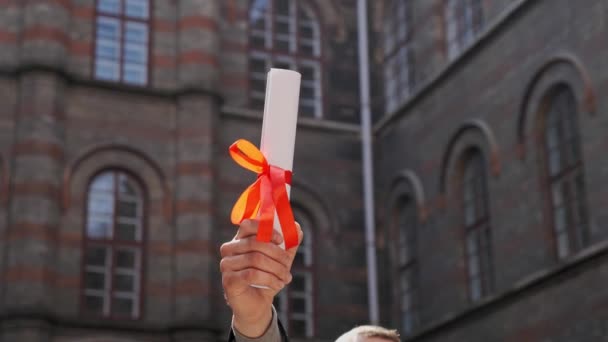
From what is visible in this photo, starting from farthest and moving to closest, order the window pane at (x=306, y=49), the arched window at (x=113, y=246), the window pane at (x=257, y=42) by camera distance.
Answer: the window pane at (x=306, y=49) < the window pane at (x=257, y=42) < the arched window at (x=113, y=246)

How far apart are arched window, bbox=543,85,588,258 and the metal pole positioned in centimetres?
413

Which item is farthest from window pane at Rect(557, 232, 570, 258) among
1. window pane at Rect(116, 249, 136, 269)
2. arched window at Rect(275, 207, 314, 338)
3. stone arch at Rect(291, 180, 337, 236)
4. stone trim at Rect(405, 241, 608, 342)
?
window pane at Rect(116, 249, 136, 269)

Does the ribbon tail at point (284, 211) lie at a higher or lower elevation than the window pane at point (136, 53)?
lower

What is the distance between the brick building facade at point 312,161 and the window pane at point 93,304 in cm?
3

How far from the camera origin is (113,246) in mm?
17094

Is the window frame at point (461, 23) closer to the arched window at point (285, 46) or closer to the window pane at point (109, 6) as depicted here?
the arched window at point (285, 46)

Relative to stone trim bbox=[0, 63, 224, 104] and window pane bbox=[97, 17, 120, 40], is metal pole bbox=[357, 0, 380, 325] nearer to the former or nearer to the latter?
stone trim bbox=[0, 63, 224, 104]

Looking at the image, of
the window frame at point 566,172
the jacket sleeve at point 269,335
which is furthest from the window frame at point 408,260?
the jacket sleeve at point 269,335

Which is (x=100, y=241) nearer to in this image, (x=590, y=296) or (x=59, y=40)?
(x=59, y=40)

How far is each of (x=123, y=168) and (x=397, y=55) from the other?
5.01 metres

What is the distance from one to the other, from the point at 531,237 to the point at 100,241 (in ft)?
21.1

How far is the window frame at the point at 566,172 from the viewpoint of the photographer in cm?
1384

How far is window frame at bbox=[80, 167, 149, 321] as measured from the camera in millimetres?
16734

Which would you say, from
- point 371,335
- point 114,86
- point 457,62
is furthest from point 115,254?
point 371,335
